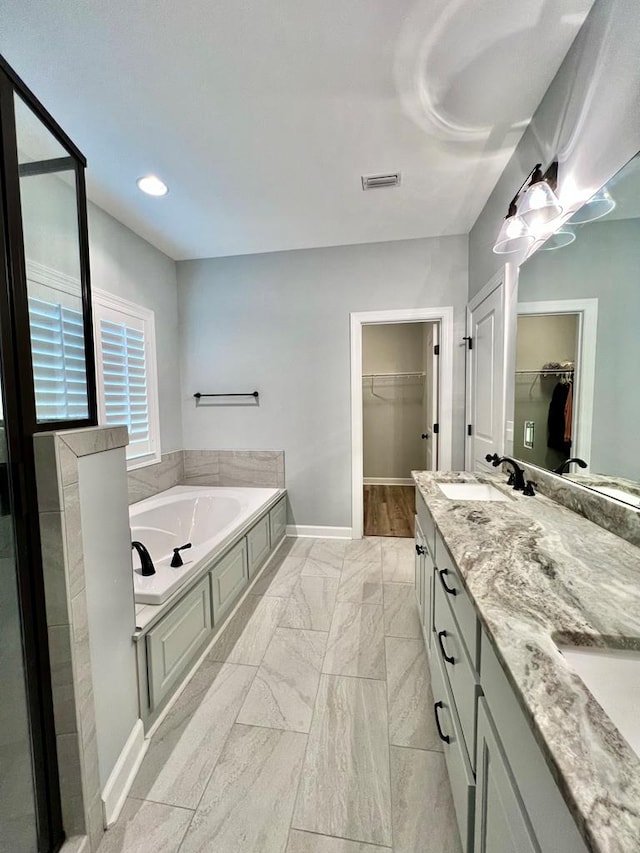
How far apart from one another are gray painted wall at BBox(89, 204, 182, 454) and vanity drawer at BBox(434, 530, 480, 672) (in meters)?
2.66

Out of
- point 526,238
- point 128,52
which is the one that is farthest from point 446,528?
point 128,52

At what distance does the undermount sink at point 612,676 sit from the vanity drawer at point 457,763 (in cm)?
44

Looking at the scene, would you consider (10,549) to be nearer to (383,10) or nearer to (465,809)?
(465,809)

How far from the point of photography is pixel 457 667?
95cm

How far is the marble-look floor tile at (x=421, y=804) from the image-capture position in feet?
3.18

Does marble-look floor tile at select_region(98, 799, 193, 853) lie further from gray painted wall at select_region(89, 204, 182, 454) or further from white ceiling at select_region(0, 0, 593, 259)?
white ceiling at select_region(0, 0, 593, 259)

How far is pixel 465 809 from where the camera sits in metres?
0.83

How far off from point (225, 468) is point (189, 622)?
177 cm

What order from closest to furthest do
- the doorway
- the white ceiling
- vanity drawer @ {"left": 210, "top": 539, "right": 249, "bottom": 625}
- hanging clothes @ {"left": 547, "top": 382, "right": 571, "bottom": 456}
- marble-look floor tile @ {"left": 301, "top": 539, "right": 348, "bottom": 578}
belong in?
the white ceiling < hanging clothes @ {"left": 547, "top": 382, "right": 571, "bottom": 456} < vanity drawer @ {"left": 210, "top": 539, "right": 249, "bottom": 625} < marble-look floor tile @ {"left": 301, "top": 539, "right": 348, "bottom": 578} < the doorway

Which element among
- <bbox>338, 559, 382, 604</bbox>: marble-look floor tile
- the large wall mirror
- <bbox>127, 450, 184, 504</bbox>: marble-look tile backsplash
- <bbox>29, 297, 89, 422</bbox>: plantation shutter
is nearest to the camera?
<bbox>29, 297, 89, 422</bbox>: plantation shutter

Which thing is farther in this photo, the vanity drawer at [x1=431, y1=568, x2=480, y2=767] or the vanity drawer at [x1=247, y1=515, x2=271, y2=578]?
the vanity drawer at [x1=247, y1=515, x2=271, y2=578]

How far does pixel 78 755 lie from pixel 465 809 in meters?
1.06

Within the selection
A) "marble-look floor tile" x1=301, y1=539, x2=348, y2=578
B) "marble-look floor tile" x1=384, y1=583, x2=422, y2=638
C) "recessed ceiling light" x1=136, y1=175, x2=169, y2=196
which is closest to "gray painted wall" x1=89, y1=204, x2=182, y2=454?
"recessed ceiling light" x1=136, y1=175, x2=169, y2=196

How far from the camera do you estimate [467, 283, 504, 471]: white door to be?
2025 millimetres
